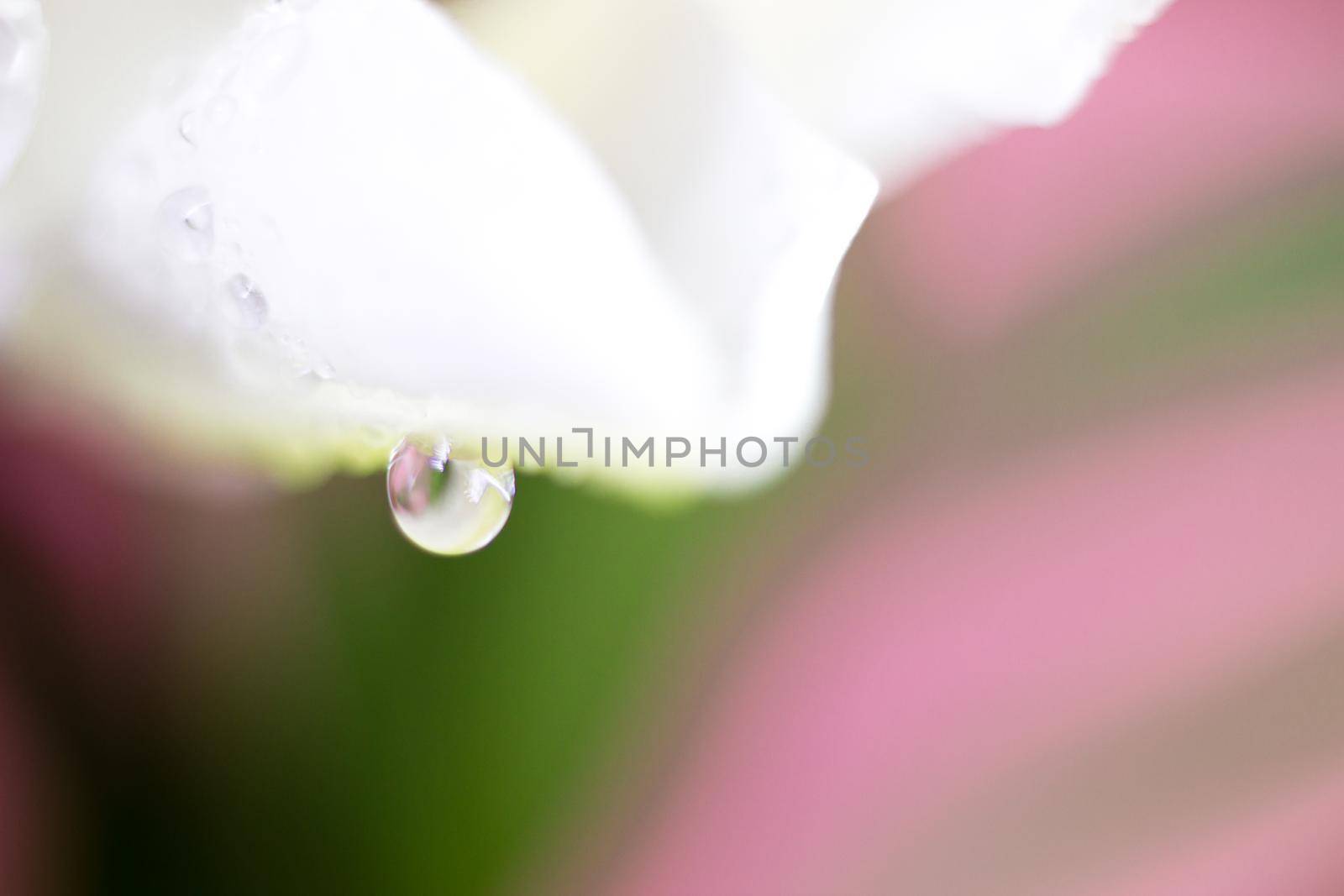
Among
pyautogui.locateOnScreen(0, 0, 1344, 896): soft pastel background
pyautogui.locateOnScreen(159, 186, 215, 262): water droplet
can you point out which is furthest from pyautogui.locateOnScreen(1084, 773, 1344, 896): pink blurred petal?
pyautogui.locateOnScreen(159, 186, 215, 262): water droplet

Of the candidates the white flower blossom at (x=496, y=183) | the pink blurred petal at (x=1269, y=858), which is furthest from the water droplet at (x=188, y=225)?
the pink blurred petal at (x=1269, y=858)

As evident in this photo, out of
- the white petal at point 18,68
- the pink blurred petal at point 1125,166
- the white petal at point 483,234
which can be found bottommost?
the white petal at point 483,234

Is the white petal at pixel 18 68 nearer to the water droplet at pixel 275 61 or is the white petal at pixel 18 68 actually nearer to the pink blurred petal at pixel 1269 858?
the water droplet at pixel 275 61
